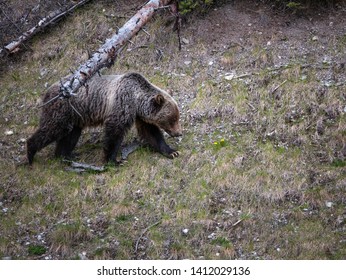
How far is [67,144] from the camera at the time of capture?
32.9ft

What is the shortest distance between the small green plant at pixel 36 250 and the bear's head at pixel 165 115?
3.26m

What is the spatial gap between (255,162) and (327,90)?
223 centimetres

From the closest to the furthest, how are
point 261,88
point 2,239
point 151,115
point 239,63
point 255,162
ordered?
point 2,239 → point 255,162 → point 151,115 → point 261,88 → point 239,63

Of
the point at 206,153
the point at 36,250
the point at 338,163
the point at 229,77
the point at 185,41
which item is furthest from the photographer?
the point at 185,41

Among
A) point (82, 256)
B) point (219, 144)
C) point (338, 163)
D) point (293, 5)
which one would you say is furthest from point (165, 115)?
point (293, 5)

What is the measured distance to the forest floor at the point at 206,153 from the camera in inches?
309

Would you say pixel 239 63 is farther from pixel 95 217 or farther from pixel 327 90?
pixel 95 217

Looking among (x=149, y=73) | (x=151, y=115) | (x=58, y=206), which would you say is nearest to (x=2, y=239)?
(x=58, y=206)

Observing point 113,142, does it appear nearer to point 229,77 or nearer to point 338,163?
point 229,77

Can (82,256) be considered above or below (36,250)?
below

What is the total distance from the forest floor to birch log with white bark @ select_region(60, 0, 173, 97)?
138 centimetres

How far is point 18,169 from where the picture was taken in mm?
9625

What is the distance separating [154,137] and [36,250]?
3.29 m

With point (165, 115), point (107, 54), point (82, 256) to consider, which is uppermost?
point (107, 54)
